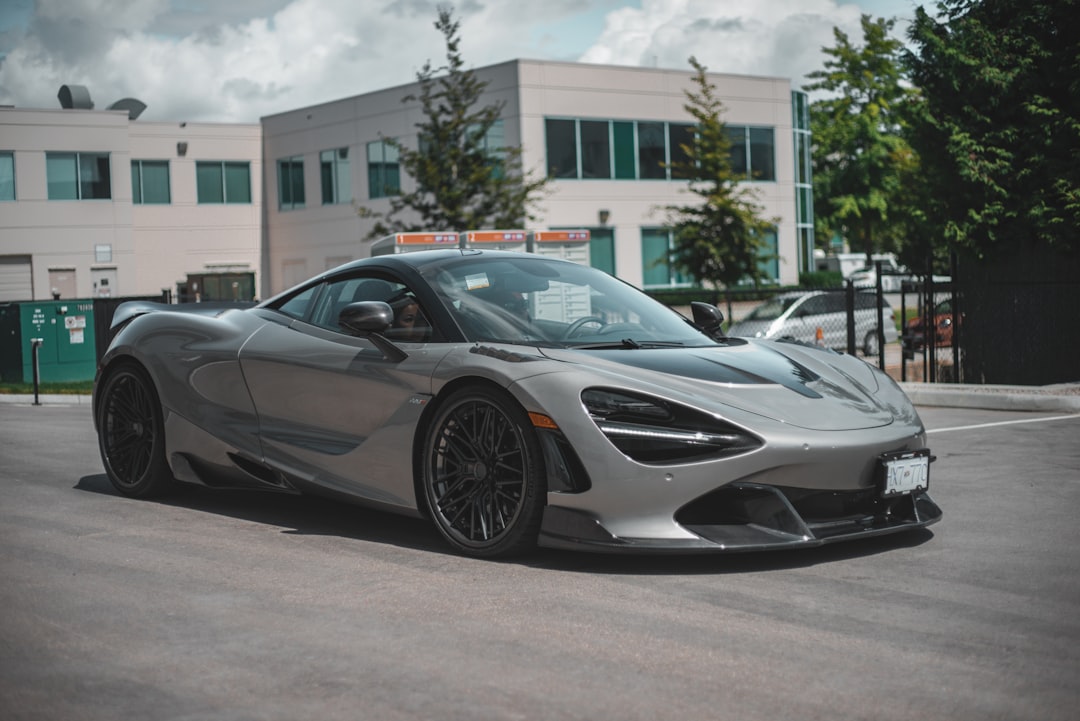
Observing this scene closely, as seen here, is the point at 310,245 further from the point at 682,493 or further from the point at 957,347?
the point at 682,493

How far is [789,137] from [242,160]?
816 inches

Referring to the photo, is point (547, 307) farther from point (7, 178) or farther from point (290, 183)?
point (290, 183)

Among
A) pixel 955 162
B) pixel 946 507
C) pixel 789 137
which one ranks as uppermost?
pixel 789 137

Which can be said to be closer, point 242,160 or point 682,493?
point 682,493

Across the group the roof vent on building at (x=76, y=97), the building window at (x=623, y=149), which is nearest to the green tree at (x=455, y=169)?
the building window at (x=623, y=149)

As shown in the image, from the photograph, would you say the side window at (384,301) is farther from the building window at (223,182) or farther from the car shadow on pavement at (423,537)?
the building window at (223,182)

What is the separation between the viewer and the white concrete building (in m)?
42.6

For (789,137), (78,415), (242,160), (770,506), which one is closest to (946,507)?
(770,506)

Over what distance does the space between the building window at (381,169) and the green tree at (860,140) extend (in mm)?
25604

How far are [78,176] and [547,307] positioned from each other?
42338 mm

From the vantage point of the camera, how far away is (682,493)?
5.19 meters

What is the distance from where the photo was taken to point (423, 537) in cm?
621

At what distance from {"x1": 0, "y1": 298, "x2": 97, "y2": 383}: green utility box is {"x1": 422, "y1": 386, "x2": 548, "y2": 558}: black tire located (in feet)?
68.6

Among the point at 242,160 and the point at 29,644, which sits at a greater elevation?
the point at 242,160
